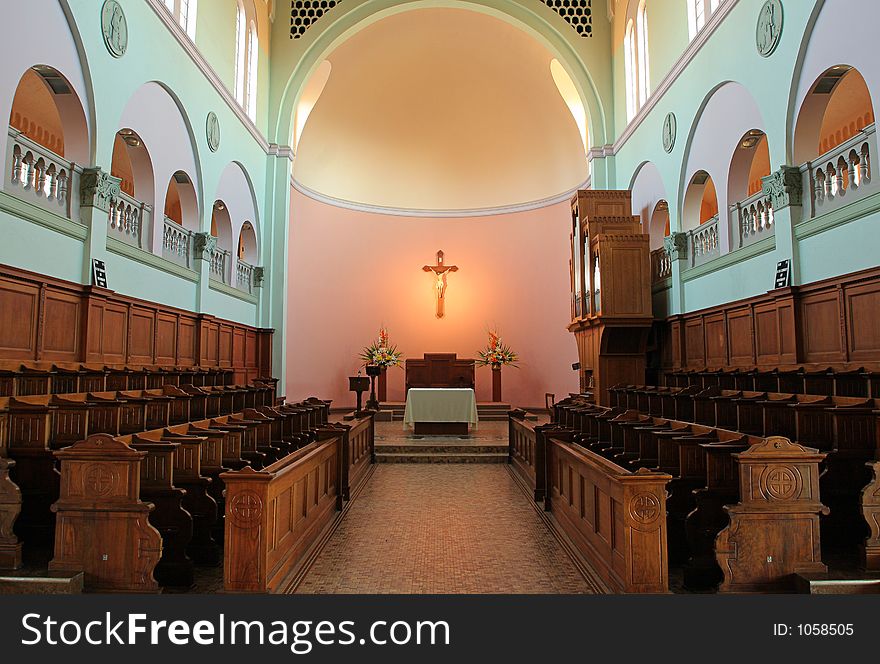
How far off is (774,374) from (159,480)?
20.5ft

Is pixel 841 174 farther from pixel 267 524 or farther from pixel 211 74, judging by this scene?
pixel 211 74

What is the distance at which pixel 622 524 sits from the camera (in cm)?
348

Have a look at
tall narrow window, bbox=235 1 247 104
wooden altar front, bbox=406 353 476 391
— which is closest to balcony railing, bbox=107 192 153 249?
tall narrow window, bbox=235 1 247 104

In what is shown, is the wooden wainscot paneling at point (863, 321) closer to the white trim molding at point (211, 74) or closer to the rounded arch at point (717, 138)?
the rounded arch at point (717, 138)

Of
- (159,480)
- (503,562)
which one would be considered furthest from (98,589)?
(503,562)

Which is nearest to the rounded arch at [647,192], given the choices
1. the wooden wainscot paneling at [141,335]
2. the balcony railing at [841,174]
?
the balcony railing at [841,174]

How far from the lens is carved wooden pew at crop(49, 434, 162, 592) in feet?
10.7

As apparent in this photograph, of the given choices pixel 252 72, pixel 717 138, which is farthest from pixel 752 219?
pixel 252 72

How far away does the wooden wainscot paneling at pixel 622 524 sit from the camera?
3344mm

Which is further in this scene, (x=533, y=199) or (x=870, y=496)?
(x=533, y=199)

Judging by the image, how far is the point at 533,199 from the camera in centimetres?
1659

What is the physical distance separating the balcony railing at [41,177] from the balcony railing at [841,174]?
8.64m

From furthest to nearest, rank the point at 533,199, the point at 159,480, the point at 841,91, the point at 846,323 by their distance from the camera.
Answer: the point at 533,199
the point at 841,91
the point at 846,323
the point at 159,480

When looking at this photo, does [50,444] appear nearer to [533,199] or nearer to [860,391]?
[860,391]
